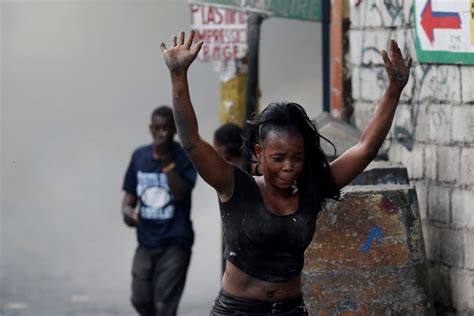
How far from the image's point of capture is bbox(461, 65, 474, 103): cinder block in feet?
24.9

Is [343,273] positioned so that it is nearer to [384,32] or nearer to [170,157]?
[384,32]

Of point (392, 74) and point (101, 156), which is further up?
point (392, 74)

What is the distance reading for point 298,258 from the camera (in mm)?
5715

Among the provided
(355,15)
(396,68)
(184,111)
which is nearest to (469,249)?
(355,15)

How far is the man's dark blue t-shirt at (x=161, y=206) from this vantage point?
962 centimetres

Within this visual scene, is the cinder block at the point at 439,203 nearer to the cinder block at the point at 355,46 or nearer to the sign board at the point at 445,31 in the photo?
the sign board at the point at 445,31

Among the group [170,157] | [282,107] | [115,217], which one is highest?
[282,107]

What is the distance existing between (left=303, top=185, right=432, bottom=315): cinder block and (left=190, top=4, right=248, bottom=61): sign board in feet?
8.09

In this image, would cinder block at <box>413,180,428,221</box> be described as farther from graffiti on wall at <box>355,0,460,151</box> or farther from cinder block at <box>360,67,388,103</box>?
cinder block at <box>360,67,388,103</box>

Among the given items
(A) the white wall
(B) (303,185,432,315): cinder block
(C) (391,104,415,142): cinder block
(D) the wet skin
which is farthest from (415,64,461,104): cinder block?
(A) the white wall

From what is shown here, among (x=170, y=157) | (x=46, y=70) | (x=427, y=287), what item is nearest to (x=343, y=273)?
(x=427, y=287)

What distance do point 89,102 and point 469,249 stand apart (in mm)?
7240

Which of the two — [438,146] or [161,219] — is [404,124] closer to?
[438,146]

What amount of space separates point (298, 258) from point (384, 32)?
3254 mm
